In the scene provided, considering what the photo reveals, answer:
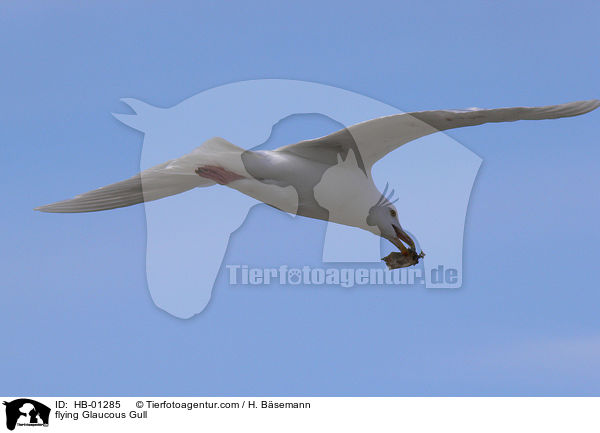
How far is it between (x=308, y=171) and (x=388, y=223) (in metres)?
1.45

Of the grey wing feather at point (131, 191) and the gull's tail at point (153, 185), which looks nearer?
the gull's tail at point (153, 185)

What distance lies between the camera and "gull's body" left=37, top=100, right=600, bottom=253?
42.4 feet

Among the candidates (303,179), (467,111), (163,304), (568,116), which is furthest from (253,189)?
(568,116)

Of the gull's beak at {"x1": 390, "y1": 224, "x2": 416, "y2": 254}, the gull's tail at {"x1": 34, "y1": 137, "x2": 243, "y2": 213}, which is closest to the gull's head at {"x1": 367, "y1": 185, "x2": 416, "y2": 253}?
the gull's beak at {"x1": 390, "y1": 224, "x2": 416, "y2": 254}

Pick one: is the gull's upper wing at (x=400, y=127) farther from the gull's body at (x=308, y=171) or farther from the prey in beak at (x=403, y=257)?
the prey in beak at (x=403, y=257)

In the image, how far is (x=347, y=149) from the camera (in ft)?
44.1

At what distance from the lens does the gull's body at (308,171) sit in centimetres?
1293

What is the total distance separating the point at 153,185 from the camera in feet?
44.0

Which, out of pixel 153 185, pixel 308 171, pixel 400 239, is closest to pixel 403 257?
pixel 400 239

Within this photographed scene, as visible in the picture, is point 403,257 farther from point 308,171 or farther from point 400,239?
point 308,171

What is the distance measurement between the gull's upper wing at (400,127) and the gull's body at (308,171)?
0.04 ft

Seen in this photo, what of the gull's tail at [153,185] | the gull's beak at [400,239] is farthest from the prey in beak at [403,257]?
the gull's tail at [153,185]
